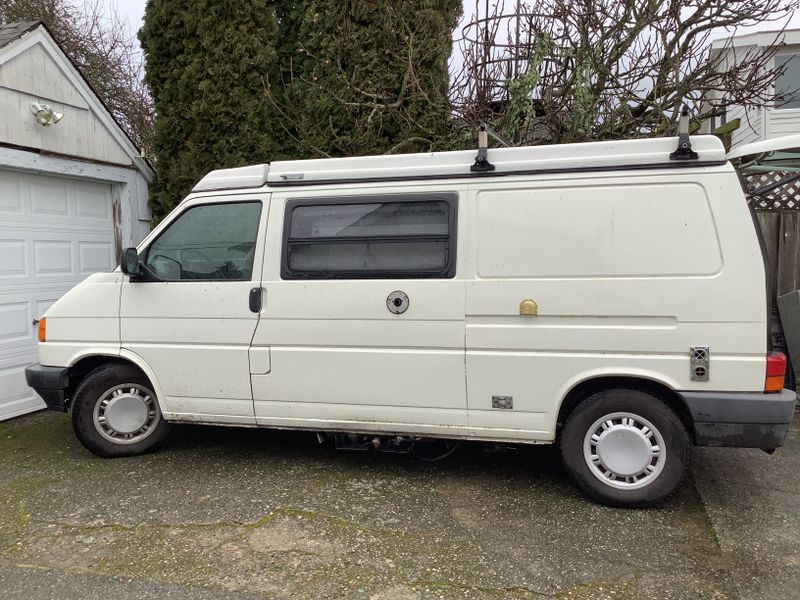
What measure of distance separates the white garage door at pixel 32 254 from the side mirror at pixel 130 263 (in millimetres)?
2292

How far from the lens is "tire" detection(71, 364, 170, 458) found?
14.6ft

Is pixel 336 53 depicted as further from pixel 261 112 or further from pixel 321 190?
pixel 321 190

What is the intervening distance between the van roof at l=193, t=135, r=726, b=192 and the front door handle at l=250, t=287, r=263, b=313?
74cm

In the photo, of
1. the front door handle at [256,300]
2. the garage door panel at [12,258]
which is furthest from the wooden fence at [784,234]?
the garage door panel at [12,258]

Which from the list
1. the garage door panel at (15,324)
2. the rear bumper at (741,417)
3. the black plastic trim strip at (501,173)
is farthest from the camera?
the garage door panel at (15,324)

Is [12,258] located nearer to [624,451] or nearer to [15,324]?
[15,324]

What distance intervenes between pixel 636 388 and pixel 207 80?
5.39 meters

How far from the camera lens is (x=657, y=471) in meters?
3.57

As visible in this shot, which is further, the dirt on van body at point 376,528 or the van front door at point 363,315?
the van front door at point 363,315

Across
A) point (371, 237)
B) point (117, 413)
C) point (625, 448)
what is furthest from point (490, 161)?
point (117, 413)

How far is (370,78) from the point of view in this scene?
672 centimetres

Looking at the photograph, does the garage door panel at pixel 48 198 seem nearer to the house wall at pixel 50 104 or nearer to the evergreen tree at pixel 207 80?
the house wall at pixel 50 104

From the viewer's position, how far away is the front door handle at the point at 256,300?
4.03 meters

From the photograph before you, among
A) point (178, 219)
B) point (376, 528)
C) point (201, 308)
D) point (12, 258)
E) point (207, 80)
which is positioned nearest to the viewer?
point (376, 528)
